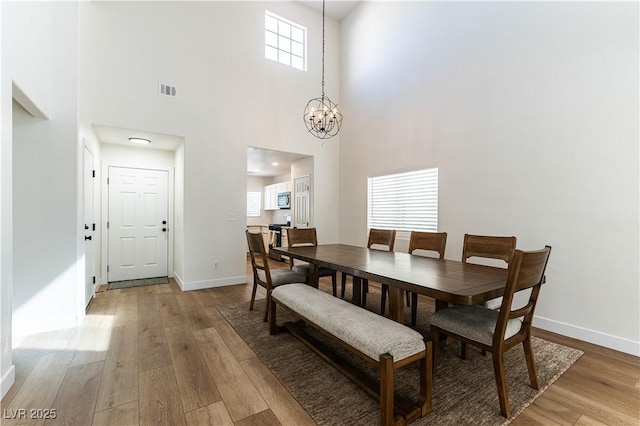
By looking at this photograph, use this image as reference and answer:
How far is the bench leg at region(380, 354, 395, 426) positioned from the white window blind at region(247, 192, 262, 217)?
7.86 meters

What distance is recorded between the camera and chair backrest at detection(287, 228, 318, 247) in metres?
3.61

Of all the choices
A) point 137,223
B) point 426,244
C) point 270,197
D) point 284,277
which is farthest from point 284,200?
point 426,244

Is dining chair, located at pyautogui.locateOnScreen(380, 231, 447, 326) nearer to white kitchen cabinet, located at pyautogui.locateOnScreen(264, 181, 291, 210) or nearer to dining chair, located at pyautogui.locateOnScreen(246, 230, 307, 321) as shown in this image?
dining chair, located at pyautogui.locateOnScreen(246, 230, 307, 321)

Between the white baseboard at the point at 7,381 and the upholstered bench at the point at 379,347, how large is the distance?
189 cm

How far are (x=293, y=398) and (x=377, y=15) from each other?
18.6 feet

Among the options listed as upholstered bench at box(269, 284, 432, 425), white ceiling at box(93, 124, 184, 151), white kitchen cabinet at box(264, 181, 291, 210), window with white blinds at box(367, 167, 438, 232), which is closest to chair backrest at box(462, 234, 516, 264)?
upholstered bench at box(269, 284, 432, 425)

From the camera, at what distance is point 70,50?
2.89 meters

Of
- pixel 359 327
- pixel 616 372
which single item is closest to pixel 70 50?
pixel 359 327

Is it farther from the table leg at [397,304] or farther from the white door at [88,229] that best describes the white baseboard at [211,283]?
the table leg at [397,304]

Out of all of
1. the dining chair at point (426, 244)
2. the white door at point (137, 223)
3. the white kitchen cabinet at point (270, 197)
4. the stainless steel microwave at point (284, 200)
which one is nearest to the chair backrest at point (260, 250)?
the dining chair at point (426, 244)

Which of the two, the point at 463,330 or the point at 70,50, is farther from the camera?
the point at 70,50

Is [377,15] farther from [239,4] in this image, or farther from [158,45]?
[158,45]

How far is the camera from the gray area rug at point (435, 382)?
62.1 inches

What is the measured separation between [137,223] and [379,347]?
15.5ft
